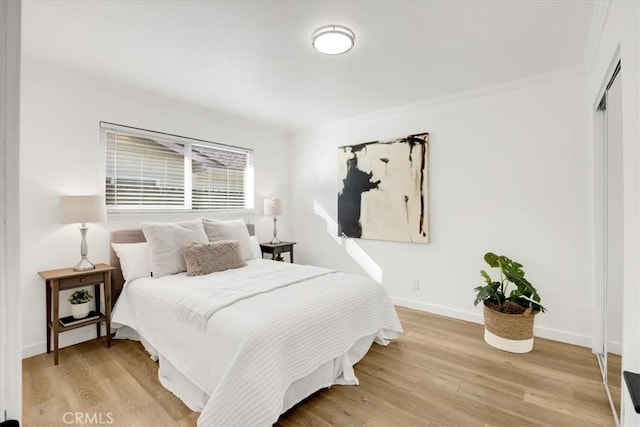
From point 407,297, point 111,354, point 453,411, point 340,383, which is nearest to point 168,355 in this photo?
point 111,354

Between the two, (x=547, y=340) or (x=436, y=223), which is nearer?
(x=547, y=340)

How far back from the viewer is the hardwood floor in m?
1.80

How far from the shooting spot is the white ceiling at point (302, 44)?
189 cm

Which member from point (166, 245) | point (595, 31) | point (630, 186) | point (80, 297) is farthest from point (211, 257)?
point (595, 31)

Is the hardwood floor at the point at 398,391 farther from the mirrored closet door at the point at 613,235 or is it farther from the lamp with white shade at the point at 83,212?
the lamp with white shade at the point at 83,212

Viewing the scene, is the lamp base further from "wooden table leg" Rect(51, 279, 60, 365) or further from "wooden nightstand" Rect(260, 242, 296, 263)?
"wooden nightstand" Rect(260, 242, 296, 263)

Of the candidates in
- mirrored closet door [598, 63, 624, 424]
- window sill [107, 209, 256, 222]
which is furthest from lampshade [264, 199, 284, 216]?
mirrored closet door [598, 63, 624, 424]

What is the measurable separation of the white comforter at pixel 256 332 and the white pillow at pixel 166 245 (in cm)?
13

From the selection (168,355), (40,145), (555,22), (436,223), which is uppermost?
(555,22)

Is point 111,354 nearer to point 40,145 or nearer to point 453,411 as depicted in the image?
point 40,145

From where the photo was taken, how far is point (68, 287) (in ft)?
8.23

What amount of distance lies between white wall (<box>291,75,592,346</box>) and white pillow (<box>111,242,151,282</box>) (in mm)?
2510

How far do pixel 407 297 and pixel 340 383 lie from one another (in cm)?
185

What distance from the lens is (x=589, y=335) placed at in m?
2.67
